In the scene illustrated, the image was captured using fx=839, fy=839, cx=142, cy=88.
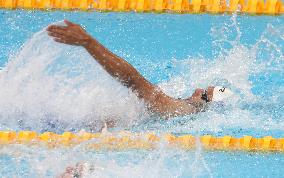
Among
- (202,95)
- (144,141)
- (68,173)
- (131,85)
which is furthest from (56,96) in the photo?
(68,173)

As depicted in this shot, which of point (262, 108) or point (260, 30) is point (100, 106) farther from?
point (260, 30)

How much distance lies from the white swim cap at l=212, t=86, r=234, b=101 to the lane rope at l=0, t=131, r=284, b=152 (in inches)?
17.2

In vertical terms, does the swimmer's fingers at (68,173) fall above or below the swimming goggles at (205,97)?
below

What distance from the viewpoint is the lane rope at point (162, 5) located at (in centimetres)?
543

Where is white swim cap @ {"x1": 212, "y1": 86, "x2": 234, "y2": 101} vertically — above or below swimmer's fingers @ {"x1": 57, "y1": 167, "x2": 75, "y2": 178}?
above

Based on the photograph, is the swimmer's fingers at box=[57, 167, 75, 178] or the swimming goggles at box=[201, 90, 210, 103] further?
the swimming goggles at box=[201, 90, 210, 103]

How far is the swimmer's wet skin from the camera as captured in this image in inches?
130

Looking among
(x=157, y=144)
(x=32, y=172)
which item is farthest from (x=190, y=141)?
(x=32, y=172)

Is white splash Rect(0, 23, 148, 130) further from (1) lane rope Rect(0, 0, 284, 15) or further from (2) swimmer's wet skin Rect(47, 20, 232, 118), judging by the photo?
(1) lane rope Rect(0, 0, 284, 15)

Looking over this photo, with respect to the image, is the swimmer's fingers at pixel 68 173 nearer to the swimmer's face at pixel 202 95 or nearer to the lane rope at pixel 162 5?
the swimmer's face at pixel 202 95

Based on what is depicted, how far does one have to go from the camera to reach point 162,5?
5453 mm

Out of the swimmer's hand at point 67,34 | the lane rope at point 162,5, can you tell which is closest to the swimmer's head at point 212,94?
the swimmer's hand at point 67,34

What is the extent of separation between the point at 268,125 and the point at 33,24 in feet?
6.26

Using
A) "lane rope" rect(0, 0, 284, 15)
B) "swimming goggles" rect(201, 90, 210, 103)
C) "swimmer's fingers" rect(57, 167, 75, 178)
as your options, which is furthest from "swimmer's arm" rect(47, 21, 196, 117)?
"lane rope" rect(0, 0, 284, 15)
